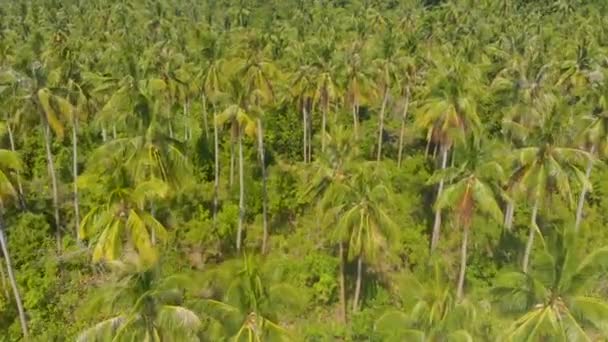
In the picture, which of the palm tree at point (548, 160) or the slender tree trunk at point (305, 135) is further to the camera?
the slender tree trunk at point (305, 135)

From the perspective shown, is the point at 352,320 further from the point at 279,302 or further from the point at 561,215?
the point at 561,215

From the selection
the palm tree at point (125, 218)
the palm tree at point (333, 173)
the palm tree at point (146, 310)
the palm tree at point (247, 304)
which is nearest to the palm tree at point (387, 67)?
the palm tree at point (333, 173)

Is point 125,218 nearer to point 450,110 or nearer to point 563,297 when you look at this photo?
point 563,297

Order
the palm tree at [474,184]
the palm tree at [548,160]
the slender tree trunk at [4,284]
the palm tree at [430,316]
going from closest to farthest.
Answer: the palm tree at [430,316]
the palm tree at [474,184]
the palm tree at [548,160]
the slender tree trunk at [4,284]

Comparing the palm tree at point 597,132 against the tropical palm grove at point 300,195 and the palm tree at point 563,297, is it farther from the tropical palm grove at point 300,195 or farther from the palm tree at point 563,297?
the palm tree at point 563,297

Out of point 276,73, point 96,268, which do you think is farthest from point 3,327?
point 276,73

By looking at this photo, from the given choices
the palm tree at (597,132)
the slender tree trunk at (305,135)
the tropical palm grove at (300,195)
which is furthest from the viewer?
the slender tree trunk at (305,135)

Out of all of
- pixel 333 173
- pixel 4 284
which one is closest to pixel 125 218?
pixel 333 173
